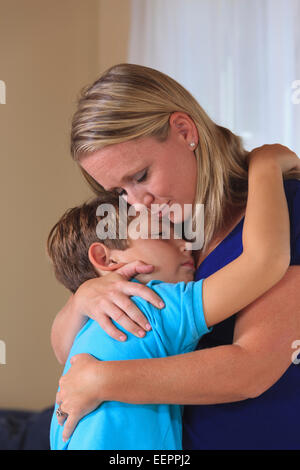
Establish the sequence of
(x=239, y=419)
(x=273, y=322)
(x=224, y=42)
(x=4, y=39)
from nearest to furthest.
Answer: (x=273, y=322) < (x=239, y=419) < (x=224, y=42) < (x=4, y=39)

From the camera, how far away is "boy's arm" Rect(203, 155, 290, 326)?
0.95 metres

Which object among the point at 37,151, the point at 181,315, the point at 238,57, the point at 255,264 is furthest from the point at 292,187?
the point at 37,151

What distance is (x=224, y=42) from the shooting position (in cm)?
261

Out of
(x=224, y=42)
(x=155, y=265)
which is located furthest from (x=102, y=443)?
(x=224, y=42)

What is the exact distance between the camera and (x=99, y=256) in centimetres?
125

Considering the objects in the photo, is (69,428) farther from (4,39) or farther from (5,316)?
(4,39)

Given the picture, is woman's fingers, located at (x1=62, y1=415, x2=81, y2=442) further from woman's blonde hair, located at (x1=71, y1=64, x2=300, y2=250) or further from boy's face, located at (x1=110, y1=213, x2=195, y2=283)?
woman's blonde hair, located at (x1=71, y1=64, x2=300, y2=250)

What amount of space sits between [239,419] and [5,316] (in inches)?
87.5

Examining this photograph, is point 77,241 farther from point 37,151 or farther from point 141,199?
point 37,151

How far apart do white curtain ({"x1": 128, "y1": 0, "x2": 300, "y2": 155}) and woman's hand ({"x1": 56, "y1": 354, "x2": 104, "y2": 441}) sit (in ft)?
5.51

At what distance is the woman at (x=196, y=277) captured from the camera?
935mm

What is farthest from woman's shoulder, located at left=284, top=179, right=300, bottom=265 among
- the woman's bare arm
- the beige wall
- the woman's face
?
the beige wall

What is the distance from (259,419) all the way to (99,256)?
1.56 feet

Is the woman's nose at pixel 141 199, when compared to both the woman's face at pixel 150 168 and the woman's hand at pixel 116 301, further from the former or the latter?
the woman's hand at pixel 116 301
